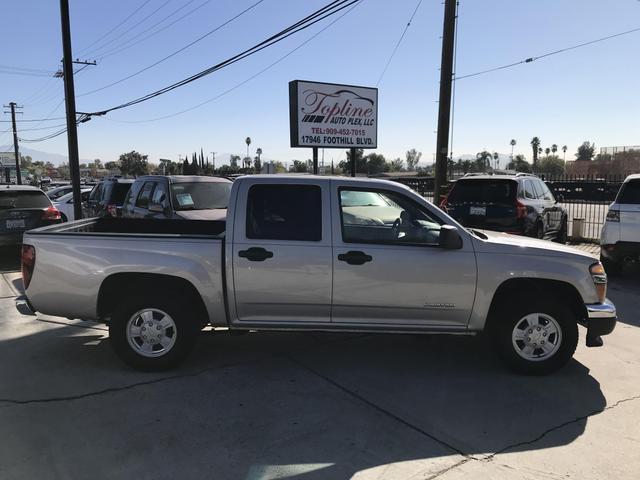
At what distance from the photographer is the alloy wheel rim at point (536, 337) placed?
4.60 m

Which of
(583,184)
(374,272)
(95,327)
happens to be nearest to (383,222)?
(374,272)

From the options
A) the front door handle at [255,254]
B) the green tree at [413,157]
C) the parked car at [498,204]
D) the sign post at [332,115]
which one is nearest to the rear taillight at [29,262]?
the front door handle at [255,254]

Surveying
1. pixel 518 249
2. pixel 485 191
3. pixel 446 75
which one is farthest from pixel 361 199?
pixel 446 75

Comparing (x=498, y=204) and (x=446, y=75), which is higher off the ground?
(x=446, y=75)

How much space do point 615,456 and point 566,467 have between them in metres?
0.41

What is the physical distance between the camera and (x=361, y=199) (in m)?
4.80

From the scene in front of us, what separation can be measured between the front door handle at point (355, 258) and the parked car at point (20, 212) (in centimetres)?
819

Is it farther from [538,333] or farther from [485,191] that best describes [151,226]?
[485,191]

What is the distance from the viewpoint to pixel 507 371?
476 centimetres

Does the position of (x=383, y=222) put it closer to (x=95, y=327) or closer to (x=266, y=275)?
(x=266, y=275)

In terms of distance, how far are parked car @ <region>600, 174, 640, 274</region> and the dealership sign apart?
30.1 ft

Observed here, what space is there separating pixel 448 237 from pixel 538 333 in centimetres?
123

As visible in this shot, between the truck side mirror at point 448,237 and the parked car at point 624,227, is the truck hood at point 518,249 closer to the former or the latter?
the truck side mirror at point 448,237

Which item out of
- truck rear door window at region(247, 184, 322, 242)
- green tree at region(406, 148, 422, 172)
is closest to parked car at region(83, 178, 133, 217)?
truck rear door window at region(247, 184, 322, 242)
